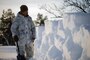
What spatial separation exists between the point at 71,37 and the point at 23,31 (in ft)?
3.69

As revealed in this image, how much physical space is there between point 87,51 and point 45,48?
15.8 feet

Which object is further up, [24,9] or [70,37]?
[24,9]

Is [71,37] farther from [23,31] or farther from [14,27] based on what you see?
[14,27]

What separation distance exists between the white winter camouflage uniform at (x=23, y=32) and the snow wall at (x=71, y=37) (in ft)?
2.37

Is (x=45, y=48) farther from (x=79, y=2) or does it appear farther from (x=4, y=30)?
(x=4, y=30)

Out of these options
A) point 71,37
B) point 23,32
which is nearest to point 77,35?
point 71,37

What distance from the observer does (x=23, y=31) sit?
337 inches

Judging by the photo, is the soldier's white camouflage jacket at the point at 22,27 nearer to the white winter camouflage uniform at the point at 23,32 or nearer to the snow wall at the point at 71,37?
the white winter camouflage uniform at the point at 23,32

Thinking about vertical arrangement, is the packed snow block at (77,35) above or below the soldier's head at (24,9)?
below

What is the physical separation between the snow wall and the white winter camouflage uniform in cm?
72

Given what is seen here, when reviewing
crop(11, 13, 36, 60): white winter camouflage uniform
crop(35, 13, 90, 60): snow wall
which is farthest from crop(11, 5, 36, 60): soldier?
crop(35, 13, 90, 60): snow wall

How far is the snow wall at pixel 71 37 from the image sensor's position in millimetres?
7215

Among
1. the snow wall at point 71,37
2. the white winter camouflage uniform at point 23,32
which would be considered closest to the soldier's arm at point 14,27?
the white winter camouflage uniform at point 23,32

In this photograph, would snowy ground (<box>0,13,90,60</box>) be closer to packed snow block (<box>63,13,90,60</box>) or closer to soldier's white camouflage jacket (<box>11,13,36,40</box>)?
packed snow block (<box>63,13,90,60</box>)
